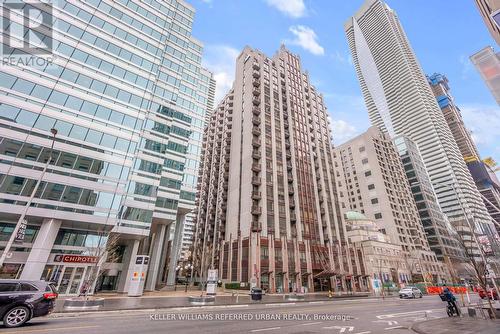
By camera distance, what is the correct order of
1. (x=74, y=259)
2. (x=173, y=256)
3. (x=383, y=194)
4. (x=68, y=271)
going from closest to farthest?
(x=68, y=271)
(x=74, y=259)
(x=173, y=256)
(x=383, y=194)

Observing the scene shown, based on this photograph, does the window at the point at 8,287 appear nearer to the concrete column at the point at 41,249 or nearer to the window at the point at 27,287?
the window at the point at 27,287

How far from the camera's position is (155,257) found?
39.0m

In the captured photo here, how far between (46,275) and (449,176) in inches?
6928

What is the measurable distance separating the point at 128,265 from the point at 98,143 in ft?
60.4

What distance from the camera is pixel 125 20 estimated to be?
4294cm

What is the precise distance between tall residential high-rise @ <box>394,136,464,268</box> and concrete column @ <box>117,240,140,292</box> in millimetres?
104139

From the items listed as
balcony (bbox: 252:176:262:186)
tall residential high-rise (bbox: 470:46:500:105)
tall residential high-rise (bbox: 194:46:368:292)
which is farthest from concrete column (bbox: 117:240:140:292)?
tall residential high-rise (bbox: 470:46:500:105)

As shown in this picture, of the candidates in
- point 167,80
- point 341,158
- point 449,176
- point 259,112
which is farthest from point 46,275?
point 449,176

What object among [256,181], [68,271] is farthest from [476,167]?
[68,271]

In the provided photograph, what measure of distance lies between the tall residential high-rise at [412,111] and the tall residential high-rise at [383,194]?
45.4m

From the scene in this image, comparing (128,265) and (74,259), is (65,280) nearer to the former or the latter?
(74,259)

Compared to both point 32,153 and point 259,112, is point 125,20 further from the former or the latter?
point 259,112

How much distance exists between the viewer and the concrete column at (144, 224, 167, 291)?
38031mm

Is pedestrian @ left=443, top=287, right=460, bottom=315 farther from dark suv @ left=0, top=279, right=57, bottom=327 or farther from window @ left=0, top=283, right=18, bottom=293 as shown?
window @ left=0, top=283, right=18, bottom=293
